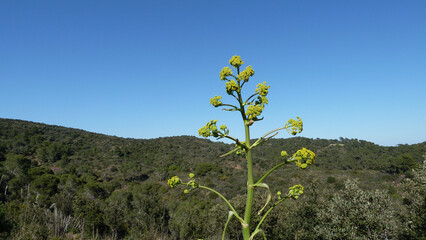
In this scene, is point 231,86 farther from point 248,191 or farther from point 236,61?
point 248,191

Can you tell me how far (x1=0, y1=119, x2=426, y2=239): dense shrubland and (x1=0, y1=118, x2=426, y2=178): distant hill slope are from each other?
328 mm

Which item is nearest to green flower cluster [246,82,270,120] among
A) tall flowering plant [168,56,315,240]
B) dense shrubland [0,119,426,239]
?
tall flowering plant [168,56,315,240]

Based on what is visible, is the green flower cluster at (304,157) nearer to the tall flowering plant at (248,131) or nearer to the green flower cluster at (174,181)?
the tall flowering plant at (248,131)

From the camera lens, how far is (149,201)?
3002cm

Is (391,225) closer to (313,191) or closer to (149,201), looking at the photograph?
(313,191)

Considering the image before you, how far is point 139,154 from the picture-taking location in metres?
76.6

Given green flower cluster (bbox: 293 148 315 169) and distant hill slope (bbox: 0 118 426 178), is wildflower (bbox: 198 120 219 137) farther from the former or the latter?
distant hill slope (bbox: 0 118 426 178)

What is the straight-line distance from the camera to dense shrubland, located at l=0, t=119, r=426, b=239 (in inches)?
663

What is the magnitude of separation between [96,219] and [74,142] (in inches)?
2378

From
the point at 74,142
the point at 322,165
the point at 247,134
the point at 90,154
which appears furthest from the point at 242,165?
the point at 247,134

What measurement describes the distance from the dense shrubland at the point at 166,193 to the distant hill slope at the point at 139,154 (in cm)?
33

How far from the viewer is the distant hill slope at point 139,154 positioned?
59906mm

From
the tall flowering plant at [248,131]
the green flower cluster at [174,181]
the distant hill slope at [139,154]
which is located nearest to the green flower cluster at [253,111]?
the tall flowering plant at [248,131]

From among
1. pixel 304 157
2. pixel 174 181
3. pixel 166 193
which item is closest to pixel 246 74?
pixel 304 157
